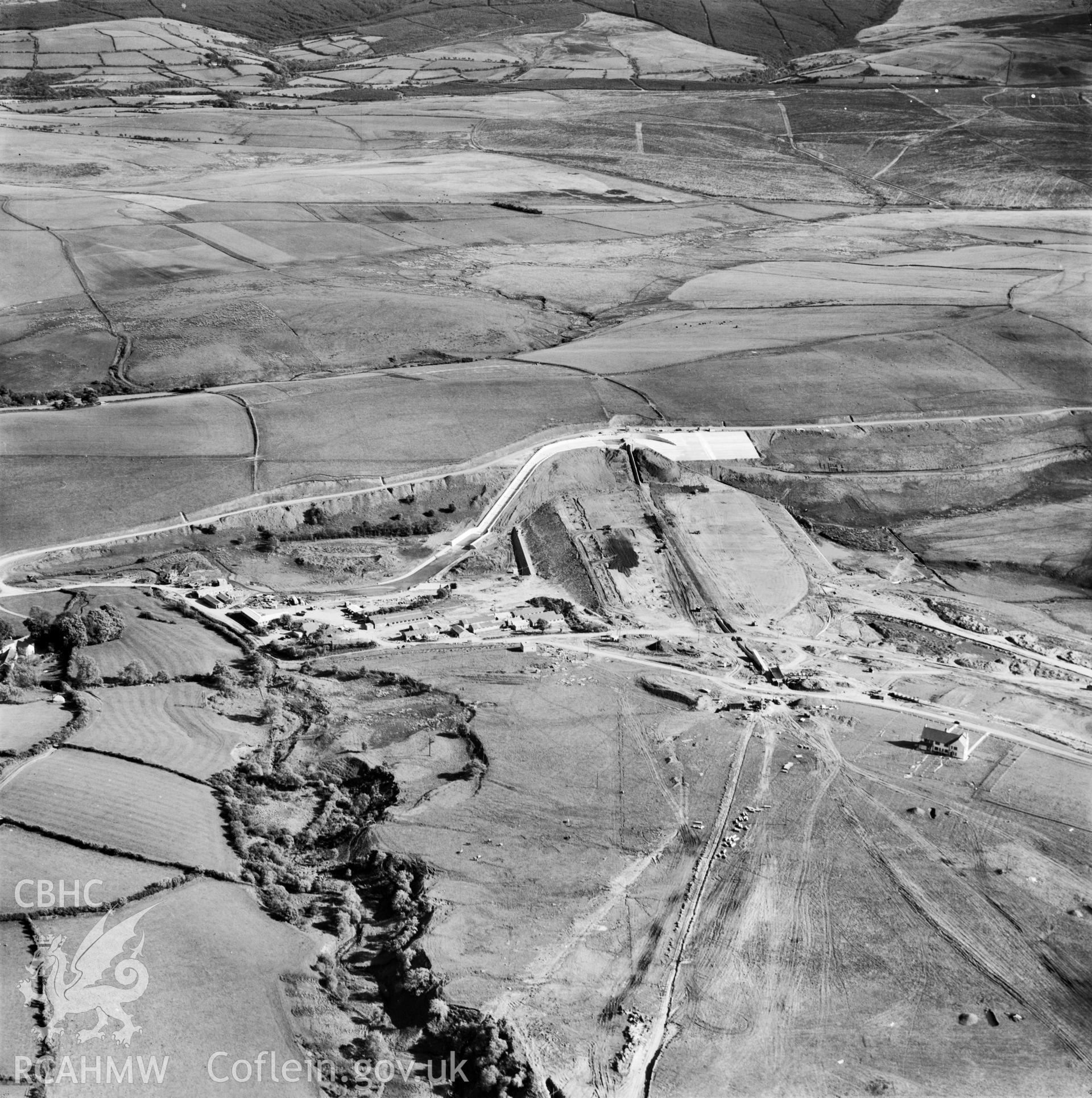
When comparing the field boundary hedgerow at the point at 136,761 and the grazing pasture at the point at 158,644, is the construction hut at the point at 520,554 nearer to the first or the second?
the grazing pasture at the point at 158,644

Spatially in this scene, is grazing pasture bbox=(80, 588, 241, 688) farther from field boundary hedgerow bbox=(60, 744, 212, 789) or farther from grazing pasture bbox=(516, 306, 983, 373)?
grazing pasture bbox=(516, 306, 983, 373)

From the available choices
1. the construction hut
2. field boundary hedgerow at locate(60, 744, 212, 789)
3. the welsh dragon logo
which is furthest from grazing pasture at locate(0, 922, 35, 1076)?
the construction hut

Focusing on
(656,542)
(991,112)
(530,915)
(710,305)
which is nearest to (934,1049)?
(530,915)

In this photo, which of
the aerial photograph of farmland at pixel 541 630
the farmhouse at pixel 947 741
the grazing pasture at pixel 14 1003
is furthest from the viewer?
the farmhouse at pixel 947 741

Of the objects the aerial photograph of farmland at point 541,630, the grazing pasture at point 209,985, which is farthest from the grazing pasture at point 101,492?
the grazing pasture at point 209,985

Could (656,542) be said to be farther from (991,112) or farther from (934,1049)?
(991,112)

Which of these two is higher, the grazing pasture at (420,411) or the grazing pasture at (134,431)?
the grazing pasture at (134,431)
